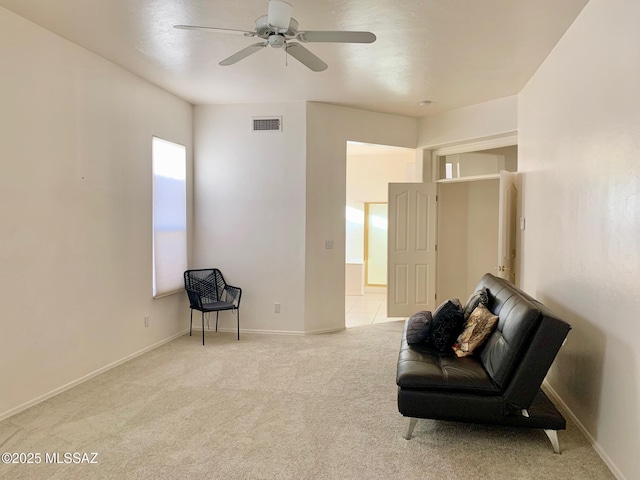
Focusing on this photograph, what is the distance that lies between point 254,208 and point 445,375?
3436mm

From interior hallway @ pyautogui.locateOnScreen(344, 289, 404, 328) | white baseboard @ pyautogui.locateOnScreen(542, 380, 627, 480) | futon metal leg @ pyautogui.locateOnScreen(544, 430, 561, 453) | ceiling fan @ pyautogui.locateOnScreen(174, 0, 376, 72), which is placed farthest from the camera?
interior hallway @ pyautogui.locateOnScreen(344, 289, 404, 328)

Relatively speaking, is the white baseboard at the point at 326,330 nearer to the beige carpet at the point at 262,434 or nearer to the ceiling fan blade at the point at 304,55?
the beige carpet at the point at 262,434

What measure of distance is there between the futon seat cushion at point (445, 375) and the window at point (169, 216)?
3.09m

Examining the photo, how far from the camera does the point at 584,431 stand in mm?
2771

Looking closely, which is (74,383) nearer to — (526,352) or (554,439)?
(526,352)

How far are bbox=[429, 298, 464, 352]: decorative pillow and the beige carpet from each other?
0.55m

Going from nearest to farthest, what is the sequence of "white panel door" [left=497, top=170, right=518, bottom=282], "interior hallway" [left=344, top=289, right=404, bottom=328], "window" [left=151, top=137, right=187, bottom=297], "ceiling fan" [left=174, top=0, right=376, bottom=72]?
1. "ceiling fan" [left=174, top=0, right=376, bottom=72]
2. "white panel door" [left=497, top=170, right=518, bottom=282]
3. "window" [left=151, top=137, right=187, bottom=297]
4. "interior hallway" [left=344, top=289, right=404, bottom=328]

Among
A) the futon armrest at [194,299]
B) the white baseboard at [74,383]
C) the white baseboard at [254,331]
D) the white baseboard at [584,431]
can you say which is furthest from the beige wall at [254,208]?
the white baseboard at [584,431]


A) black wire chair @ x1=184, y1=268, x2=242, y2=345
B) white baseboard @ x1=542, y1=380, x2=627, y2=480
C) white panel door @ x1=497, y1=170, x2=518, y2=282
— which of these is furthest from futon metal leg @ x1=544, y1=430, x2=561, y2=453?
black wire chair @ x1=184, y1=268, x2=242, y2=345

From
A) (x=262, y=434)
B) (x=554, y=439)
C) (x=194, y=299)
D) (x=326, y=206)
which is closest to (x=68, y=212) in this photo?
(x=194, y=299)

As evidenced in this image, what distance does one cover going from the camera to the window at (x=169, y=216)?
15.8 feet

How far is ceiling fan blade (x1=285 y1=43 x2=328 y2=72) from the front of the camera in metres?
2.81

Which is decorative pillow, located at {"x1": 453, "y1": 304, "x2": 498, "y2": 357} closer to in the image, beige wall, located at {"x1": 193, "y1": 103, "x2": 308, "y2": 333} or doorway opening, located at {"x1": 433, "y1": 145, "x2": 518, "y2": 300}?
beige wall, located at {"x1": 193, "y1": 103, "x2": 308, "y2": 333}

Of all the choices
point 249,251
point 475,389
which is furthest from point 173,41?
point 475,389
